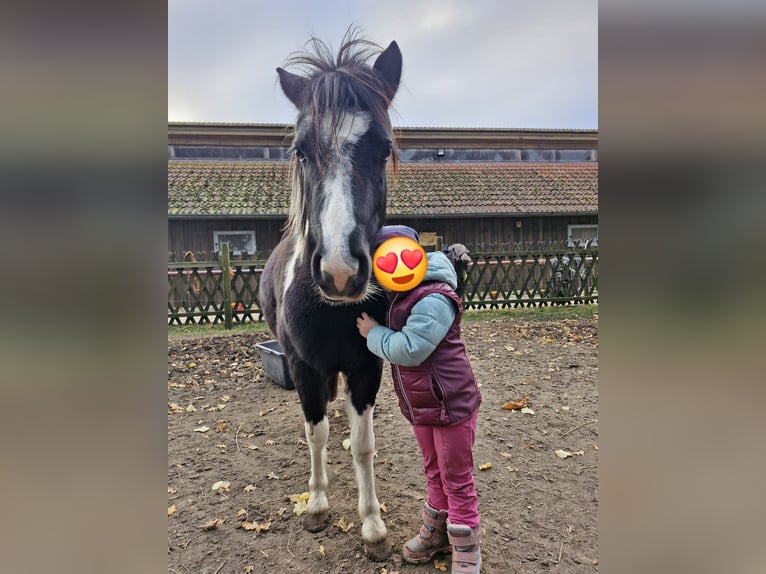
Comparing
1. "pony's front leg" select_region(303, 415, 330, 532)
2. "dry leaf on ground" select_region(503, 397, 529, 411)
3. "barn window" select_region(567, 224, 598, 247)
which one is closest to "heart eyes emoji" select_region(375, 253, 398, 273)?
"pony's front leg" select_region(303, 415, 330, 532)

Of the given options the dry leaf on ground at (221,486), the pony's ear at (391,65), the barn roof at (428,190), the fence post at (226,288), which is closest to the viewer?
the pony's ear at (391,65)

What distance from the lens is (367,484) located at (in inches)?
97.3

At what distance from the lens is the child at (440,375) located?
72.8 inches

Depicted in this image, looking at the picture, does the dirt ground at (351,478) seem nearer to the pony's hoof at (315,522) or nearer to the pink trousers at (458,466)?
the pony's hoof at (315,522)

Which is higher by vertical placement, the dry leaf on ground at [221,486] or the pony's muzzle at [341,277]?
the pony's muzzle at [341,277]

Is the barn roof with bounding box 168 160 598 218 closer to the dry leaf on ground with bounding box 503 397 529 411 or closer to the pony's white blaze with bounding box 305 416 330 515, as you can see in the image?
the dry leaf on ground with bounding box 503 397 529 411

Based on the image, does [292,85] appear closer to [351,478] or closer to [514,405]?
[351,478]

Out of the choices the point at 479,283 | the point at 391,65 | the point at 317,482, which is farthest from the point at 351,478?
the point at 479,283

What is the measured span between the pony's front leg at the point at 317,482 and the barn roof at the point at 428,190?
844 centimetres

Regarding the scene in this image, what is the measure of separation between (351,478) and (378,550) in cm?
89

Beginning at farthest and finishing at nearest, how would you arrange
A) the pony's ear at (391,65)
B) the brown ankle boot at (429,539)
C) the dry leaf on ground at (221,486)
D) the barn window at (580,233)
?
the barn window at (580,233) < the dry leaf on ground at (221,486) < the brown ankle boot at (429,539) < the pony's ear at (391,65)

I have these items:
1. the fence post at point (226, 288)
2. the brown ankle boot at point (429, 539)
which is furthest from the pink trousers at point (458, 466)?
the fence post at point (226, 288)
